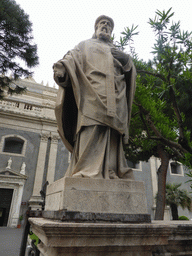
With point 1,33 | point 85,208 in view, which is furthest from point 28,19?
point 85,208

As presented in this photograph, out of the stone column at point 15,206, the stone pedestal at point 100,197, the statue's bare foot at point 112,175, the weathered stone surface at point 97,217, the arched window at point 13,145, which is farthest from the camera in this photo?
the arched window at point 13,145

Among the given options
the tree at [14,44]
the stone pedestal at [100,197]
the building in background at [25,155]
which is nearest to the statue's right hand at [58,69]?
the stone pedestal at [100,197]

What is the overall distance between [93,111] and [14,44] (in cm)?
945

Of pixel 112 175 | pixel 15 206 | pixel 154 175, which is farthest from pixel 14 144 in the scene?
pixel 112 175

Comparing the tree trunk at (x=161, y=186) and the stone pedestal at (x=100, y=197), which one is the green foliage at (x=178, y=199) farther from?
the stone pedestal at (x=100, y=197)

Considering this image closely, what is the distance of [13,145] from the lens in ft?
54.9

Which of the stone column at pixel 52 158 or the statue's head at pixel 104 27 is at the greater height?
the stone column at pixel 52 158

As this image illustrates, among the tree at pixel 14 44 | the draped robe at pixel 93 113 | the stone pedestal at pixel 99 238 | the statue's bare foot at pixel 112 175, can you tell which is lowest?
the stone pedestal at pixel 99 238

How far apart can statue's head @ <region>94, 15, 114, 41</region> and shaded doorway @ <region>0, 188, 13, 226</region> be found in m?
14.8

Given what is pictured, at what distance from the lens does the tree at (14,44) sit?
31.8 feet

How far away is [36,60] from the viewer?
33.3 feet

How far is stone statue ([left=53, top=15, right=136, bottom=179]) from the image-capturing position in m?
2.26

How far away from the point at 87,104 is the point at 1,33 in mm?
9714

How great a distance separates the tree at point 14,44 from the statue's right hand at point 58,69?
8387mm
